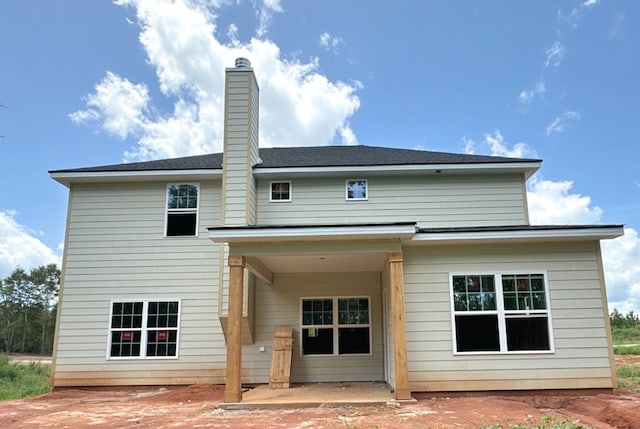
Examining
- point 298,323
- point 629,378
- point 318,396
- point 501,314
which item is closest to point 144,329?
point 298,323

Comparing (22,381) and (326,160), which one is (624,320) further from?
(22,381)

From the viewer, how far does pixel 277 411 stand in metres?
7.18

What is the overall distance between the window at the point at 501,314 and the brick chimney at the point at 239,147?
4917 mm

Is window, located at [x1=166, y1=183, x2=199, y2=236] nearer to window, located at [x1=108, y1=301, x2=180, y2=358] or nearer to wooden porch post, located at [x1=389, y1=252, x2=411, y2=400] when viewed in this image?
window, located at [x1=108, y1=301, x2=180, y2=358]

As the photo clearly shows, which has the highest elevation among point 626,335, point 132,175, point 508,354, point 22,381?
point 132,175

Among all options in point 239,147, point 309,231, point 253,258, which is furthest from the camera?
point 239,147

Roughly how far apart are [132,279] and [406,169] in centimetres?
725

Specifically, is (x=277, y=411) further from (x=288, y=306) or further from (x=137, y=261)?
(x=137, y=261)

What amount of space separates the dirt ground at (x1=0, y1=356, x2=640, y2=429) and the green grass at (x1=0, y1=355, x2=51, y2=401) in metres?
2.76

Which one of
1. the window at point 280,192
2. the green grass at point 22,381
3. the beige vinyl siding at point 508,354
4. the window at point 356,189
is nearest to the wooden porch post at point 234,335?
the beige vinyl siding at point 508,354

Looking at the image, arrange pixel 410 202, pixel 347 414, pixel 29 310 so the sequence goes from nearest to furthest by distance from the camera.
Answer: pixel 347 414
pixel 410 202
pixel 29 310

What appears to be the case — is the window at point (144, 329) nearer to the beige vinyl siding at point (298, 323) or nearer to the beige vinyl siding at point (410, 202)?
the beige vinyl siding at point (298, 323)

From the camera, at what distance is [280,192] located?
37.3ft

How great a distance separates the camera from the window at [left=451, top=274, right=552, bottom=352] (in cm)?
823
